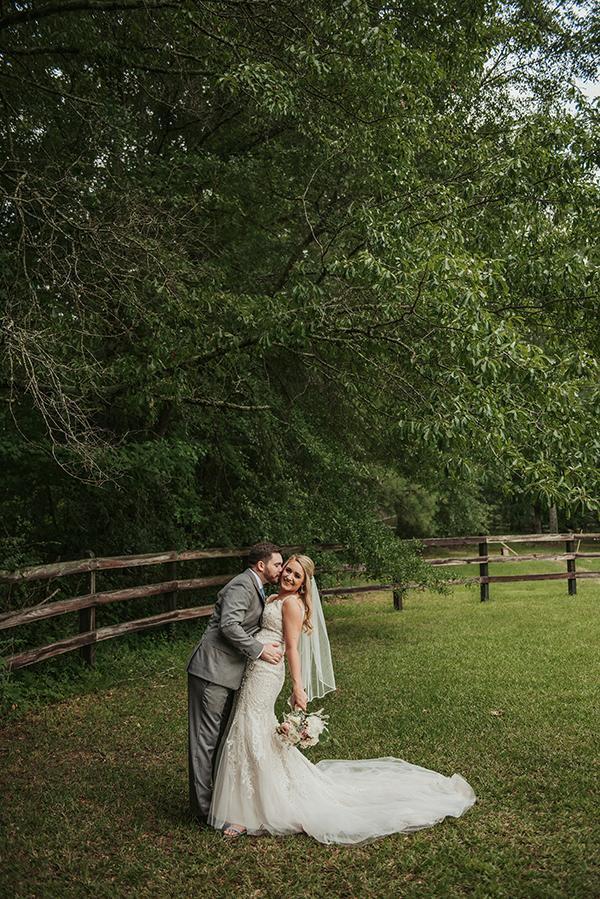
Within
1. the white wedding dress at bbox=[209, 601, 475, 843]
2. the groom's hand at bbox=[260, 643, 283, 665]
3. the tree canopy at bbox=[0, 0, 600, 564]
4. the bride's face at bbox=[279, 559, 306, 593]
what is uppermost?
the tree canopy at bbox=[0, 0, 600, 564]

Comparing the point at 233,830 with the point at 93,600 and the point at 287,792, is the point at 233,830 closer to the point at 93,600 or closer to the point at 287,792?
the point at 287,792

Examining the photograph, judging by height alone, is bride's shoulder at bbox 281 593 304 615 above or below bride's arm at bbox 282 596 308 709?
above

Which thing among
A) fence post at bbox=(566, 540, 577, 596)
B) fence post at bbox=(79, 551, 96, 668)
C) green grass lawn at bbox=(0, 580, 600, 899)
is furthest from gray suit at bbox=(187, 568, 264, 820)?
fence post at bbox=(566, 540, 577, 596)

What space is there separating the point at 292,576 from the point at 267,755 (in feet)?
3.49

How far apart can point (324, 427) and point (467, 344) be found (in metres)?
5.93

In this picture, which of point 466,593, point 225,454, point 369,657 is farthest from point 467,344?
point 466,593

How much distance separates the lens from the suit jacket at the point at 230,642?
15.5 feet

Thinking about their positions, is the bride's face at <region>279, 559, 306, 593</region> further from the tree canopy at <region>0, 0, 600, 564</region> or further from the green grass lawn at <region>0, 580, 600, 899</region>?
the tree canopy at <region>0, 0, 600, 564</region>

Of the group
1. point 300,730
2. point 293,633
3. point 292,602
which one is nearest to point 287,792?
point 300,730

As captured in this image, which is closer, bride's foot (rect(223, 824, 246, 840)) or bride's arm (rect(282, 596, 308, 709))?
bride's foot (rect(223, 824, 246, 840))

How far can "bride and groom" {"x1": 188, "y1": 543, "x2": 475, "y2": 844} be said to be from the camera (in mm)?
4547

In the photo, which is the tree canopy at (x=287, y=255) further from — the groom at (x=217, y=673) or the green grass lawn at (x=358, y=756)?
the groom at (x=217, y=673)

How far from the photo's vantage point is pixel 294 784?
467 centimetres

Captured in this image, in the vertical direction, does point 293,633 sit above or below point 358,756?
above
